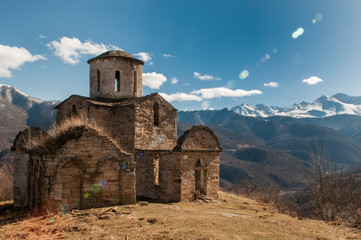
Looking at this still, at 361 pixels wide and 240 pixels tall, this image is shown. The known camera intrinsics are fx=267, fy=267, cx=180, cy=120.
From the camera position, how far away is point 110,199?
9.19 meters

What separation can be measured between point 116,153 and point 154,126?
5.74 meters

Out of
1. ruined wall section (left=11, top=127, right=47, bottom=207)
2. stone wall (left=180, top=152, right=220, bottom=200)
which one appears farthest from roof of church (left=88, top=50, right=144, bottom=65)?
stone wall (left=180, top=152, right=220, bottom=200)

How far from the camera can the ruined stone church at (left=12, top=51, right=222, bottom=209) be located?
28.5 feet

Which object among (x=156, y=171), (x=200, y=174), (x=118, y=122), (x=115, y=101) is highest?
(x=115, y=101)

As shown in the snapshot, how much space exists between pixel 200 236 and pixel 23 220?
502cm

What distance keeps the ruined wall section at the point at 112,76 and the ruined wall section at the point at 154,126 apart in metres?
2.44

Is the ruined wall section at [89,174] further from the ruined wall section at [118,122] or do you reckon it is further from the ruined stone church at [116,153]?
the ruined wall section at [118,122]

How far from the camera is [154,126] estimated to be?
15.1m

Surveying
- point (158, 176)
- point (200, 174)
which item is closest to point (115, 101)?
point (158, 176)

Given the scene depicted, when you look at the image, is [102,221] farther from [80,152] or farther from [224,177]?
[224,177]

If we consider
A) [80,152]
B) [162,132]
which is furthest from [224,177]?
[80,152]

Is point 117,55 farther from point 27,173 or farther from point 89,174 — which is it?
point 89,174

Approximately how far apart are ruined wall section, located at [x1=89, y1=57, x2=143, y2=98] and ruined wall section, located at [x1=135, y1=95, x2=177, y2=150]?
2.44m

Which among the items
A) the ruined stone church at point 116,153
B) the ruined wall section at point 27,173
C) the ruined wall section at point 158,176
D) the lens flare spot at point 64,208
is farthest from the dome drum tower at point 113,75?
the lens flare spot at point 64,208
